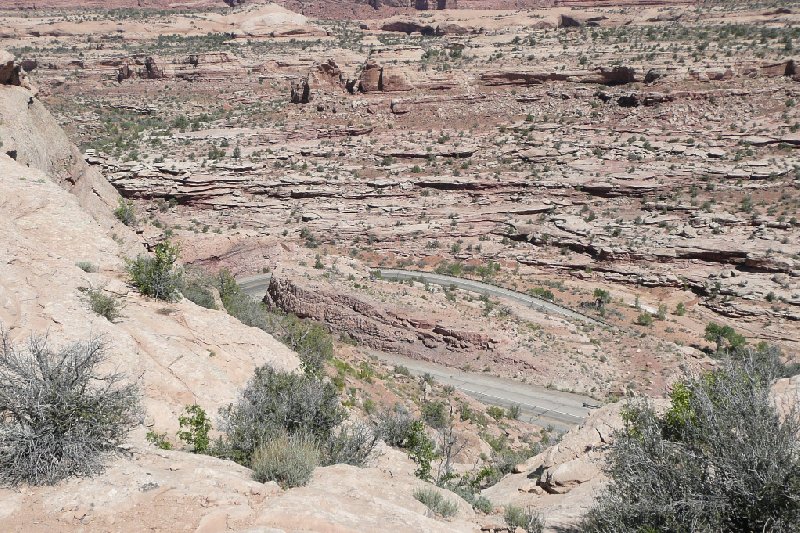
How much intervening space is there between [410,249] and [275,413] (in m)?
28.1

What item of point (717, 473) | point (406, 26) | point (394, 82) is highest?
point (406, 26)

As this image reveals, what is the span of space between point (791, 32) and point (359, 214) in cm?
3847

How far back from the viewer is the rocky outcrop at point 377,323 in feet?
81.1

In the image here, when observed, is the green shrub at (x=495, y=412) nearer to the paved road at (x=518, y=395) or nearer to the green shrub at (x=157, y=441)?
the paved road at (x=518, y=395)

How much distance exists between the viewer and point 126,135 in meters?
46.3

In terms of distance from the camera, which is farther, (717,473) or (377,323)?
(377,323)

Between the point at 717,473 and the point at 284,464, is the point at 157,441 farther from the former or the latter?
the point at 717,473

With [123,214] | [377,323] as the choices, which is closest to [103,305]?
[123,214]

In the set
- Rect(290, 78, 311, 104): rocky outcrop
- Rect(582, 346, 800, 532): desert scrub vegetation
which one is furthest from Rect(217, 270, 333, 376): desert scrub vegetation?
Rect(290, 78, 311, 104): rocky outcrop

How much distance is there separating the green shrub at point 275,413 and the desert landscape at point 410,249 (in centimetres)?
11

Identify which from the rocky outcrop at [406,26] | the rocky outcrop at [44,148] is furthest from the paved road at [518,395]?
the rocky outcrop at [406,26]

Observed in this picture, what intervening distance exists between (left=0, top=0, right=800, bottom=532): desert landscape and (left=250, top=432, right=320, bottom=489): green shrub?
0.14 m

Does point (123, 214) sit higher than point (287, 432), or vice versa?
point (123, 214)

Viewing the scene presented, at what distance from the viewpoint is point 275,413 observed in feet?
27.5
